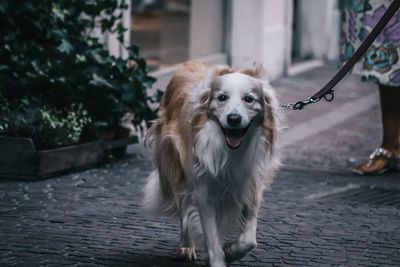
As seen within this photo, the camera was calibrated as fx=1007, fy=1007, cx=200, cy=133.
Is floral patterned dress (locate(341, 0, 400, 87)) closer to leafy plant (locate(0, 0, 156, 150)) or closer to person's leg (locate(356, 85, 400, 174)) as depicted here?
person's leg (locate(356, 85, 400, 174))

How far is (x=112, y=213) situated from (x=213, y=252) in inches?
63.5

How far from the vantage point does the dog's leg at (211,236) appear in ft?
16.0

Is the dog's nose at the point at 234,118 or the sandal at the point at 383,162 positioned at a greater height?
the dog's nose at the point at 234,118

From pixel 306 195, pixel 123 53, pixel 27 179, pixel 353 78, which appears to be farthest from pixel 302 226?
pixel 353 78

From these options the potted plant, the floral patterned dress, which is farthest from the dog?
the floral patterned dress

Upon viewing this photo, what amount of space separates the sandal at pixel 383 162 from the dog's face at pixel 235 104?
11.2 feet

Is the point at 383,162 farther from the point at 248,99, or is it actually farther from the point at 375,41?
the point at 248,99

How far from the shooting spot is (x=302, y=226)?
620 centimetres

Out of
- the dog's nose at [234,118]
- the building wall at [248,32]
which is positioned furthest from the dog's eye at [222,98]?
the building wall at [248,32]

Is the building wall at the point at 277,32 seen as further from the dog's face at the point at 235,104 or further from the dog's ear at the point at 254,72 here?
the dog's face at the point at 235,104

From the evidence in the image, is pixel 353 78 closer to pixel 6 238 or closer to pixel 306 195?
pixel 306 195

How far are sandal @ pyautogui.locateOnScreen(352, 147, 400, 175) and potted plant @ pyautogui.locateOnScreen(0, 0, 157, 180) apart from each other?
1729 millimetres

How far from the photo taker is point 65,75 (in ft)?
25.7

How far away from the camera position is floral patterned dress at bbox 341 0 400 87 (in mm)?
7742
